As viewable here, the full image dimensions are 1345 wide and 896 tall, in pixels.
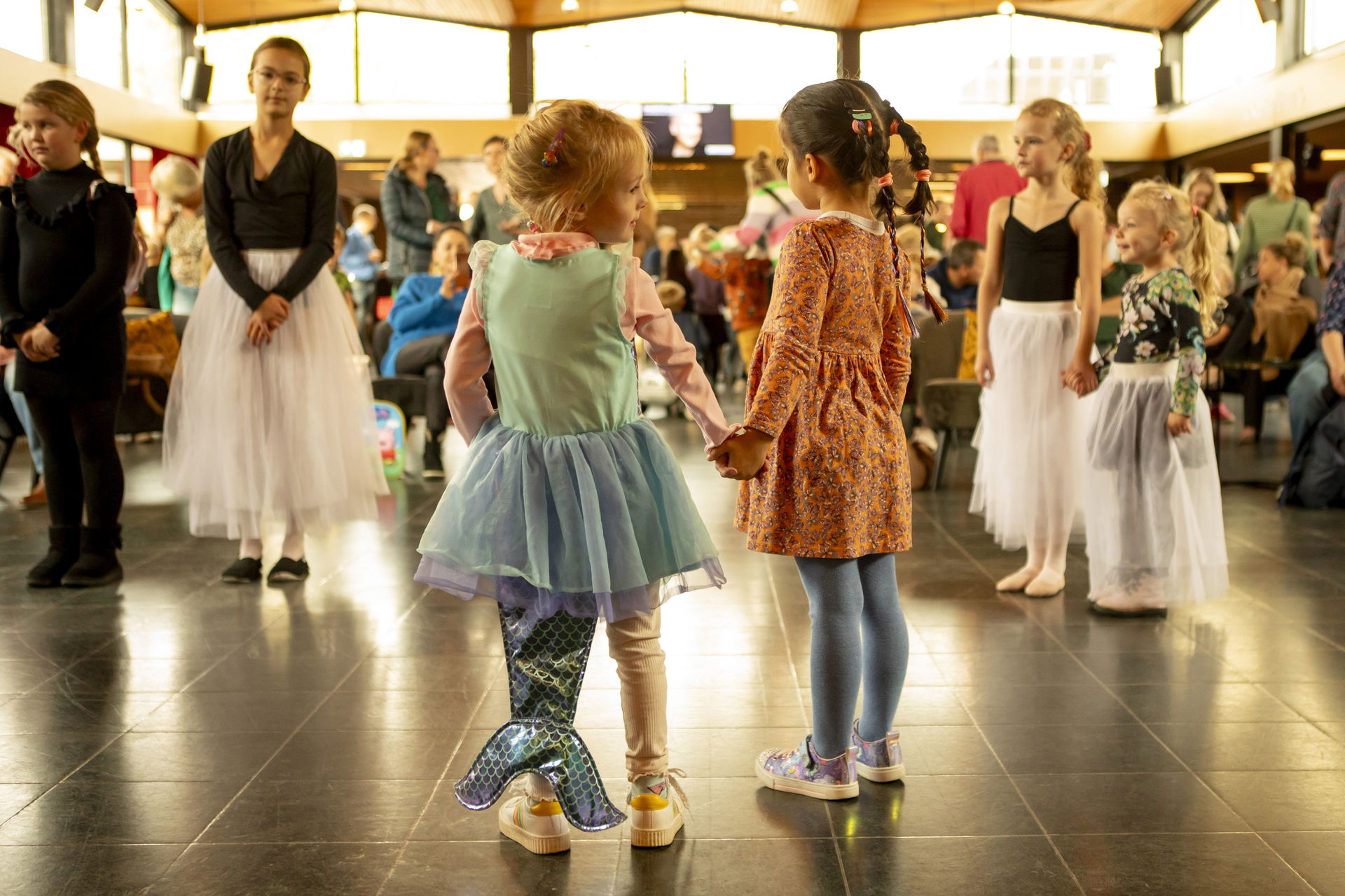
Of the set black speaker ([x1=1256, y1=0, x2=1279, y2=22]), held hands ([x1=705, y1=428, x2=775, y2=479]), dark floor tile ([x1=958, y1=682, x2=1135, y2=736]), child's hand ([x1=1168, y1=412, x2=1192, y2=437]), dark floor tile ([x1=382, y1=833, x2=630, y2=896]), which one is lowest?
dark floor tile ([x1=382, y1=833, x2=630, y2=896])

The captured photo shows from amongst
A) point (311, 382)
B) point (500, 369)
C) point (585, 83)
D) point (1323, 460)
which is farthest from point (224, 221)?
point (585, 83)

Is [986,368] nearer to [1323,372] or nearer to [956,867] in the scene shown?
[956,867]

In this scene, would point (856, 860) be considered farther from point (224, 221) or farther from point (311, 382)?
point (224, 221)

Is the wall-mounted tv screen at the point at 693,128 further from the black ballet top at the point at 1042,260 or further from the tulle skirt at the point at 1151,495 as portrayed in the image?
the tulle skirt at the point at 1151,495

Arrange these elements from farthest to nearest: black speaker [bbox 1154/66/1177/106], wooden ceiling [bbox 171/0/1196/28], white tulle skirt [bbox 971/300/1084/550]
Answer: wooden ceiling [bbox 171/0/1196/28], black speaker [bbox 1154/66/1177/106], white tulle skirt [bbox 971/300/1084/550]

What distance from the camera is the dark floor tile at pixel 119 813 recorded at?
7.20ft

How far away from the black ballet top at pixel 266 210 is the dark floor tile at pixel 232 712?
1.44 metres

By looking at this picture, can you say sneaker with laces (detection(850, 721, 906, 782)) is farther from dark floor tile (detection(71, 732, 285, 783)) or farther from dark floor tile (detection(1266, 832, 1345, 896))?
dark floor tile (detection(71, 732, 285, 783))

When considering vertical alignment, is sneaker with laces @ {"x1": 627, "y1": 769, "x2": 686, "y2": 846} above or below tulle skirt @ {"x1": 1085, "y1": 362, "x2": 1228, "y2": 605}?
below

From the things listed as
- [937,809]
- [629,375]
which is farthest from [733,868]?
[629,375]

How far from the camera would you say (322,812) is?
2.29m

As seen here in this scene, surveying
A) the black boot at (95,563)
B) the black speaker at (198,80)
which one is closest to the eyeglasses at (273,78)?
the black boot at (95,563)

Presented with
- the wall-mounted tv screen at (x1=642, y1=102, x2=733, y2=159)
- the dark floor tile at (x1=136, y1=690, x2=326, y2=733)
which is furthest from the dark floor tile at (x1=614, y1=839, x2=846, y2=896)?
the wall-mounted tv screen at (x1=642, y1=102, x2=733, y2=159)

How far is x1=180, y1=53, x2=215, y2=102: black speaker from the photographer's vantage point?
15070mm
